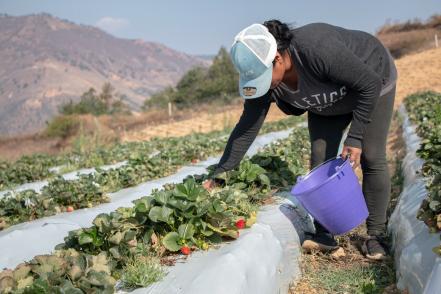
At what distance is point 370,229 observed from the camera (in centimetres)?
316

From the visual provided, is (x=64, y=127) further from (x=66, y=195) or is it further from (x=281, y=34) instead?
(x=281, y=34)

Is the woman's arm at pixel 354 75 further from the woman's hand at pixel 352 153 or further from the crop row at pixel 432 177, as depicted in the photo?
the crop row at pixel 432 177

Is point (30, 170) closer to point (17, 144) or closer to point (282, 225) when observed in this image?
point (282, 225)

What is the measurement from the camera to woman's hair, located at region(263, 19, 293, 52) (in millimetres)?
2598

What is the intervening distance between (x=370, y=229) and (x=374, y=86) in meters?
0.97

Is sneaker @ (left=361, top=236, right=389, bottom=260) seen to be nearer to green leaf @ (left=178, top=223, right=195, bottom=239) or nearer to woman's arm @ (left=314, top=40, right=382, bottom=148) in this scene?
woman's arm @ (left=314, top=40, right=382, bottom=148)

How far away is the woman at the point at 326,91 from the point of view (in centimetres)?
254

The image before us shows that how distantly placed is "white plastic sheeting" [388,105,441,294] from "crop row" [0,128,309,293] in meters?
0.81

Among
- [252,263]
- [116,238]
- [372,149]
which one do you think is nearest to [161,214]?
[116,238]

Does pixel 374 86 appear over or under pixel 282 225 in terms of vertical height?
over

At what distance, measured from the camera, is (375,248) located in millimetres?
3055

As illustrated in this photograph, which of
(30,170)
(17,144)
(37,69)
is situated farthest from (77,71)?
(30,170)

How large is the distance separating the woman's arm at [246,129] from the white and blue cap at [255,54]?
1.51 ft

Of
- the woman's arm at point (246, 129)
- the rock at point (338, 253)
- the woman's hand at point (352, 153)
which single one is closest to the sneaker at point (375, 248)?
the rock at point (338, 253)
